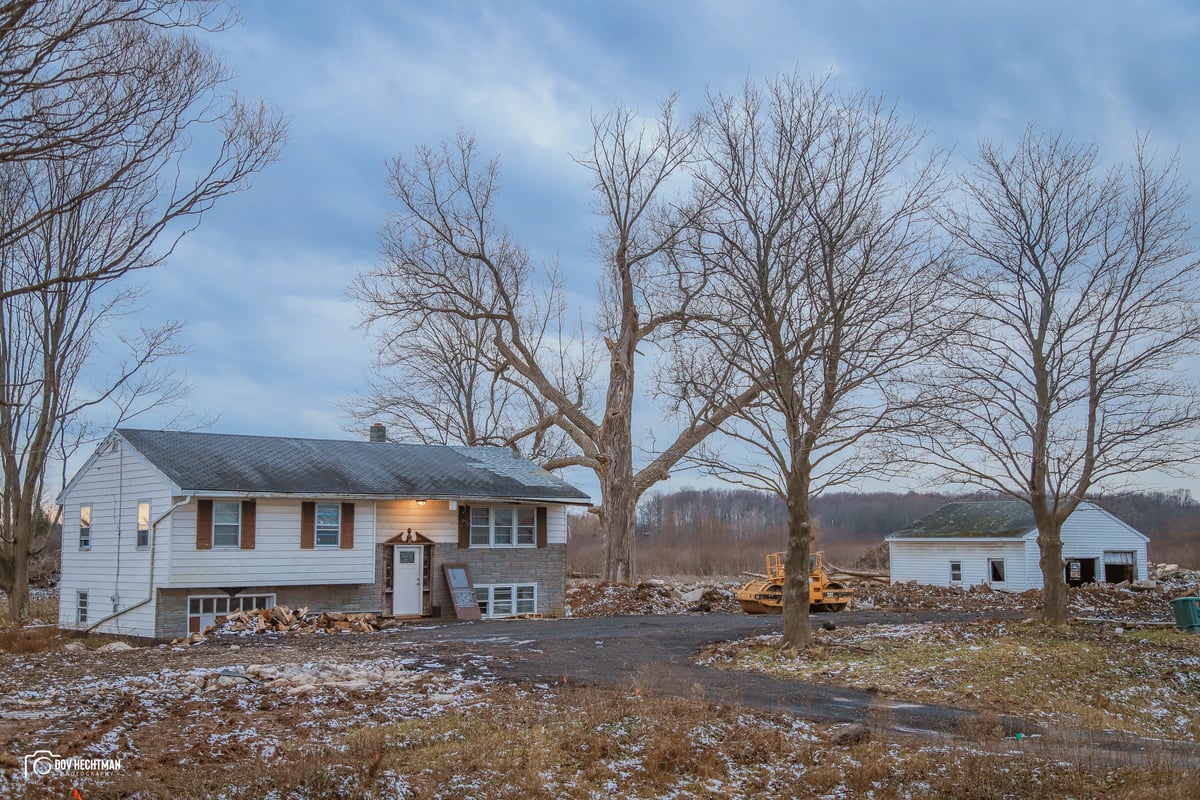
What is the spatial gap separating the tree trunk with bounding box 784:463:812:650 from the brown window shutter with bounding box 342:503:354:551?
1237 centimetres

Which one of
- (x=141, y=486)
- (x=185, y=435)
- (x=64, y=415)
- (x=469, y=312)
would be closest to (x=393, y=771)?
(x=141, y=486)

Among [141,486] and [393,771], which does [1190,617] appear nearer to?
[393,771]

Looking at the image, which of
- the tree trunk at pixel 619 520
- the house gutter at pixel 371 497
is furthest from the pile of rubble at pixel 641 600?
the house gutter at pixel 371 497

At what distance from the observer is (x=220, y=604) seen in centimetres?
2373

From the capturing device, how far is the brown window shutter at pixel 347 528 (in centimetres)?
2555

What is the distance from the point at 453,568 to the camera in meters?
27.1

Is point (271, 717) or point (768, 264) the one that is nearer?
point (271, 717)

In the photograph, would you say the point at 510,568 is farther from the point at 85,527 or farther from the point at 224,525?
the point at 85,527

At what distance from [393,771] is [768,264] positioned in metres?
11.6

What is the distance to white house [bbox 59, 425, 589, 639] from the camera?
2317cm

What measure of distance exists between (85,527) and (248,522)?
576 cm

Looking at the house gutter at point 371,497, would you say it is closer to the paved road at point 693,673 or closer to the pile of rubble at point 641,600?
the pile of rubble at point 641,600

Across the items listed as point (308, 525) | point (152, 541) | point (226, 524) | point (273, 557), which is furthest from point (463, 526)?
point (152, 541)

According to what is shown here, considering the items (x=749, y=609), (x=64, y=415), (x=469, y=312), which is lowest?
(x=749, y=609)
